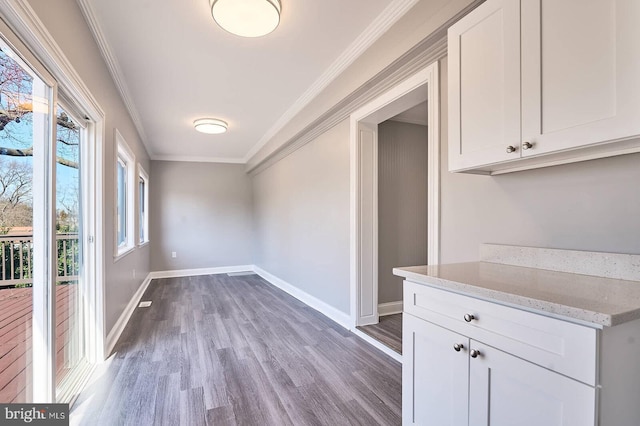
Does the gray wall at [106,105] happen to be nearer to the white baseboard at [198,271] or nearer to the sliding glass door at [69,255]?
the sliding glass door at [69,255]

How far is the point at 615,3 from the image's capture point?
0.97m

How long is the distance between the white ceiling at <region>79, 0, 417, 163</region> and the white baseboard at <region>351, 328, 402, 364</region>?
247 centimetres

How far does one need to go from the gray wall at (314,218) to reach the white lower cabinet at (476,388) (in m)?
1.88

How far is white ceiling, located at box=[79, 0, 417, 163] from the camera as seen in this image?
210 centimetres

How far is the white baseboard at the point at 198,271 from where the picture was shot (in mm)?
6336

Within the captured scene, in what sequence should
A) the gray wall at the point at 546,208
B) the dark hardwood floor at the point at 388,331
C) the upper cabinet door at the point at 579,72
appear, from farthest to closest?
the dark hardwood floor at the point at 388,331 < the gray wall at the point at 546,208 < the upper cabinet door at the point at 579,72

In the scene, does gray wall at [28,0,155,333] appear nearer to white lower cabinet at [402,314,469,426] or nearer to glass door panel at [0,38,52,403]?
glass door panel at [0,38,52,403]

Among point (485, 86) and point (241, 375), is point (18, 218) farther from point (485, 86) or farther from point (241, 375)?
point (485, 86)

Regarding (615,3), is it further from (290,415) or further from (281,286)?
(281,286)

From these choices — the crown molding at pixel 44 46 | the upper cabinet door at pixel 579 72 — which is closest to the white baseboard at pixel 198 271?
the crown molding at pixel 44 46

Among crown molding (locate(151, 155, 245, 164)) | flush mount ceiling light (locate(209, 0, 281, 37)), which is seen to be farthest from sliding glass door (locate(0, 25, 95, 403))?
crown molding (locate(151, 155, 245, 164))

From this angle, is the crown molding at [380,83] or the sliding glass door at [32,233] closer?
the sliding glass door at [32,233]

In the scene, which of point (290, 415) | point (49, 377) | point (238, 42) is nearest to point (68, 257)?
point (49, 377)

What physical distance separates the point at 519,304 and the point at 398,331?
87.7 inches
